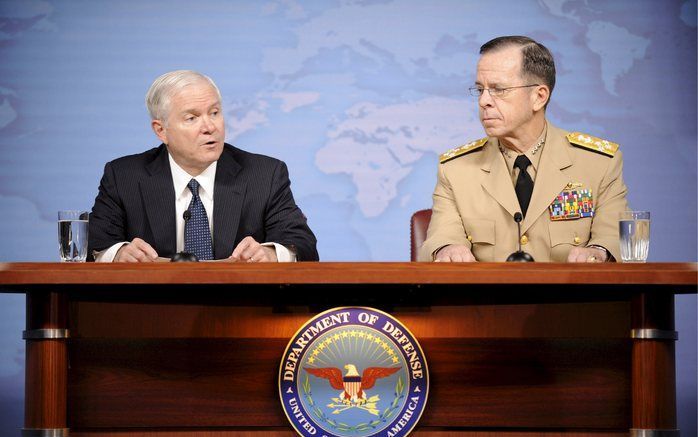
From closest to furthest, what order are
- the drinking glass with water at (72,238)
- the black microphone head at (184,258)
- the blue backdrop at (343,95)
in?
the black microphone head at (184,258)
the drinking glass with water at (72,238)
the blue backdrop at (343,95)

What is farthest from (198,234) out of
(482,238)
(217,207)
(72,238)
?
(482,238)

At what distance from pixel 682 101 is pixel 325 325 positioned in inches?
105

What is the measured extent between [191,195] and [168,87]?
1.03ft

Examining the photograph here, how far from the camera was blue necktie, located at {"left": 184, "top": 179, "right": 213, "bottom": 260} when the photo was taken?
2900 millimetres

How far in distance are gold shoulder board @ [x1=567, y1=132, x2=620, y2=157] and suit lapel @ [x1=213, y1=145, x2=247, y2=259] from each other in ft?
3.16

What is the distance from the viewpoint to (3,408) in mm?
4305

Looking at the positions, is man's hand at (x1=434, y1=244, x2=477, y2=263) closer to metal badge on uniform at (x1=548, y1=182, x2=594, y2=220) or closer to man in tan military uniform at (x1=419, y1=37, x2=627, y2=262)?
man in tan military uniform at (x1=419, y1=37, x2=627, y2=262)

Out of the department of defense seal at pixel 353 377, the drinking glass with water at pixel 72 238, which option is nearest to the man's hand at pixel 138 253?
the drinking glass with water at pixel 72 238

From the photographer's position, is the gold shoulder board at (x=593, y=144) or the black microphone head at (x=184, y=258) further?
the gold shoulder board at (x=593, y=144)

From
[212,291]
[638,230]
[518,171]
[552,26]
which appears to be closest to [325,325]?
[212,291]

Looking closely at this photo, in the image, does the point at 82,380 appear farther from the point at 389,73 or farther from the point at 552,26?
the point at 552,26

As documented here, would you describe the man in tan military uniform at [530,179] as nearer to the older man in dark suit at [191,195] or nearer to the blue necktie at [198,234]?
the older man in dark suit at [191,195]

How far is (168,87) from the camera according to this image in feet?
9.74

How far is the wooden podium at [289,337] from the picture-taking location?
212cm
